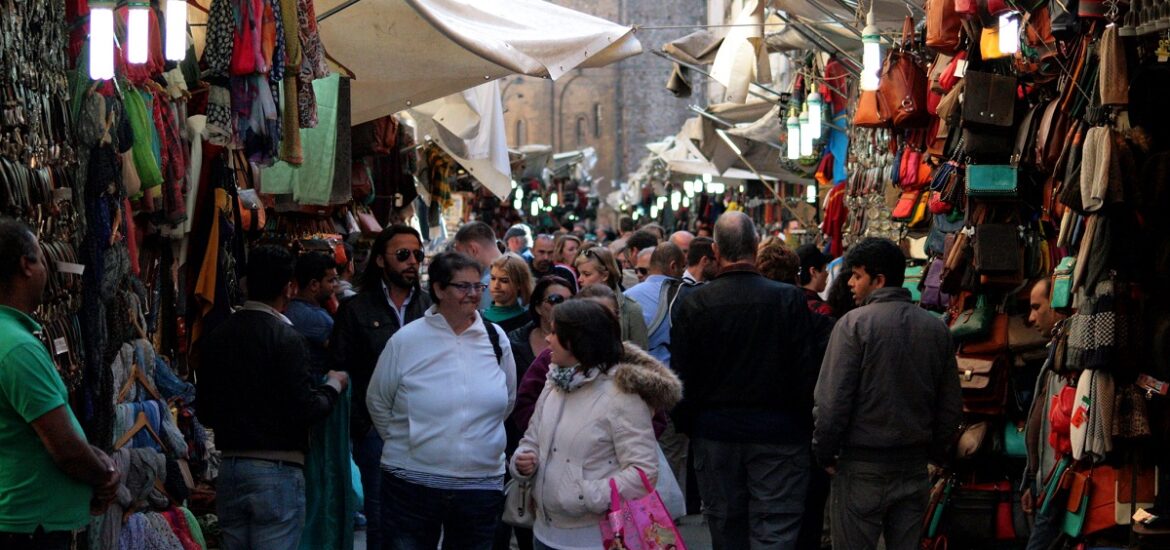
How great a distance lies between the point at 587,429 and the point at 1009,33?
3151mm

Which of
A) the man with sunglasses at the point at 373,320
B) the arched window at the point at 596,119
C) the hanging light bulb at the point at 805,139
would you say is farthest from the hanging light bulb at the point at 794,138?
the arched window at the point at 596,119

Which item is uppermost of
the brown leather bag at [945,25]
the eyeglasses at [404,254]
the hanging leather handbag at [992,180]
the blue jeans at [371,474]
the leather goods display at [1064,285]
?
the brown leather bag at [945,25]

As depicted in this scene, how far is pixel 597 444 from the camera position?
216 inches

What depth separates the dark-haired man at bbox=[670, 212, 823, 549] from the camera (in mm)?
7070

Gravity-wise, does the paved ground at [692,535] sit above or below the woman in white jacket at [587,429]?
below

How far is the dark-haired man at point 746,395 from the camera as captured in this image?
278 inches

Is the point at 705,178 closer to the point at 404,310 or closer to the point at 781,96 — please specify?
the point at 781,96

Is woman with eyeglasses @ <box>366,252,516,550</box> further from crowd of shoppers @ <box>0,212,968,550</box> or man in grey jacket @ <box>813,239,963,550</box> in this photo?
man in grey jacket @ <box>813,239,963,550</box>

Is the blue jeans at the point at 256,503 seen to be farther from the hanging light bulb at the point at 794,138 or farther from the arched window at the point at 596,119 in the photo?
the arched window at the point at 596,119

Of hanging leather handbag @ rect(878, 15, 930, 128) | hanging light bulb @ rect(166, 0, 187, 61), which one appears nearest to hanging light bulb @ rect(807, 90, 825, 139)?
hanging leather handbag @ rect(878, 15, 930, 128)

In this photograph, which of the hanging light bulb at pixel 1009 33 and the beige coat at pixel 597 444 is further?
the hanging light bulb at pixel 1009 33

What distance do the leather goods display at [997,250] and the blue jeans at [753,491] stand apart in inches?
62.1

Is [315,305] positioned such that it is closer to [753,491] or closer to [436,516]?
[436,516]

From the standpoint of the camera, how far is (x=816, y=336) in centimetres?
736
